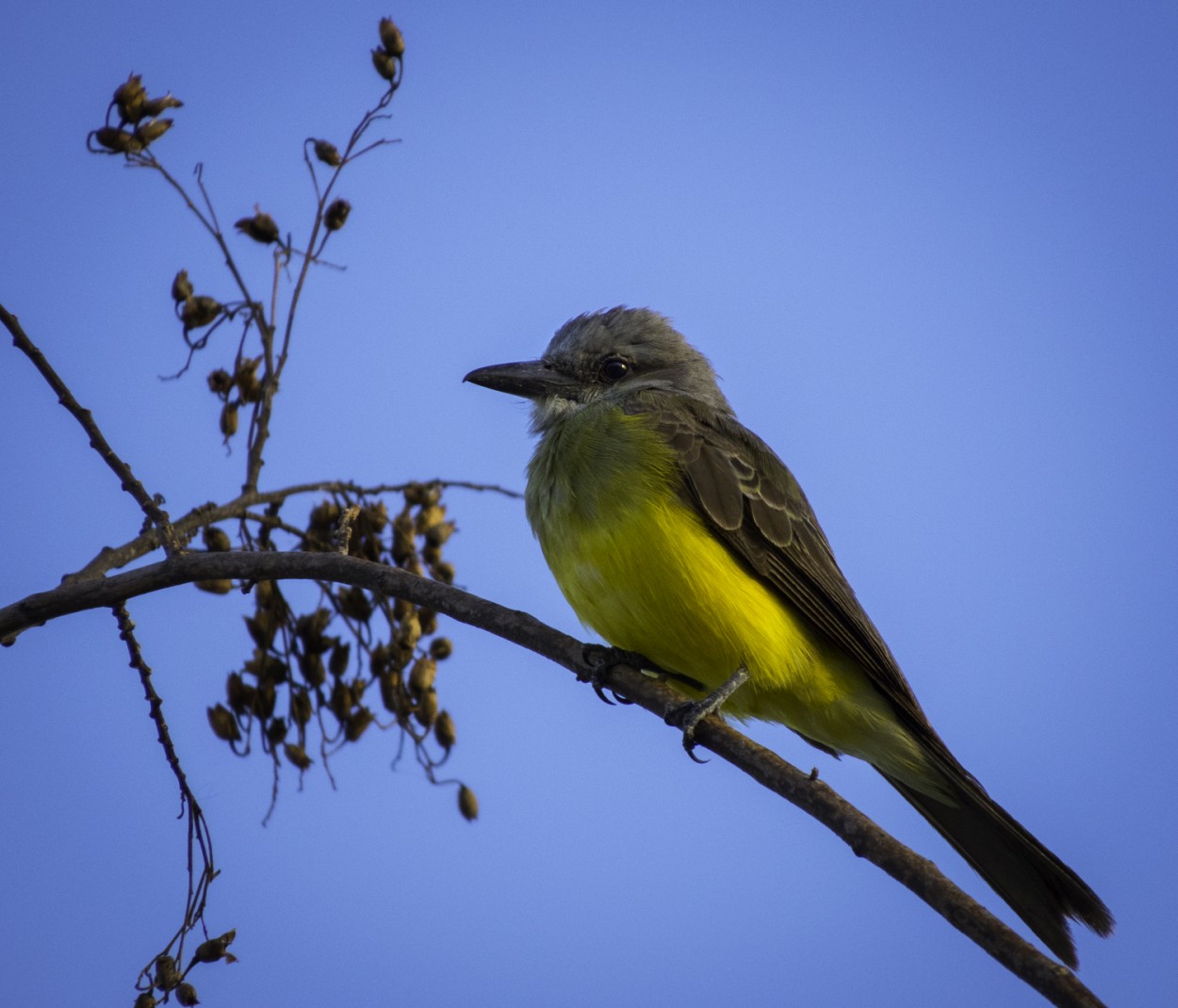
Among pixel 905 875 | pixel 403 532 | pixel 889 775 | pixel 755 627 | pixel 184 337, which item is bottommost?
pixel 905 875

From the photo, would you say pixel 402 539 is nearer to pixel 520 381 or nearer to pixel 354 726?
pixel 354 726

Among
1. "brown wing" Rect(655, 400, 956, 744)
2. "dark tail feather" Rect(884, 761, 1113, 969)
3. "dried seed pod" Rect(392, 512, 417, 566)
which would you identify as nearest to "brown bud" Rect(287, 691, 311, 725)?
"dried seed pod" Rect(392, 512, 417, 566)

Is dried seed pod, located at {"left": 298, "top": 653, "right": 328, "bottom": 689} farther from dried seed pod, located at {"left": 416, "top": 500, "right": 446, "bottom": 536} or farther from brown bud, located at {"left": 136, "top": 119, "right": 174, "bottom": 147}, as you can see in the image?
brown bud, located at {"left": 136, "top": 119, "right": 174, "bottom": 147}

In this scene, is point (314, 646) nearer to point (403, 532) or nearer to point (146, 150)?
point (403, 532)

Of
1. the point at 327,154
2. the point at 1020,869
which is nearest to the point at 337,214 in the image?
the point at 327,154

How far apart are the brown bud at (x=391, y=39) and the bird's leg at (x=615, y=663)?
217cm

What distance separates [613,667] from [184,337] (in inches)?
74.6

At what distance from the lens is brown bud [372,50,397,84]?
433 cm

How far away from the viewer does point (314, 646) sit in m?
4.29

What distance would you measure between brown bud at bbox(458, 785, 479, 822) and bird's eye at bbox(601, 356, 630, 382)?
1985 millimetres

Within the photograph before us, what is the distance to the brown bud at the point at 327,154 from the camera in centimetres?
441

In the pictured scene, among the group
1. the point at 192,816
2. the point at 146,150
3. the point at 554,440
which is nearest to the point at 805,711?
the point at 554,440

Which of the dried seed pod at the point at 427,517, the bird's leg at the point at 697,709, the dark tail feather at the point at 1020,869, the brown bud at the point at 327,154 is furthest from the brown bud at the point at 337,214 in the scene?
the dark tail feather at the point at 1020,869

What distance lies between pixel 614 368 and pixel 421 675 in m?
1.90
